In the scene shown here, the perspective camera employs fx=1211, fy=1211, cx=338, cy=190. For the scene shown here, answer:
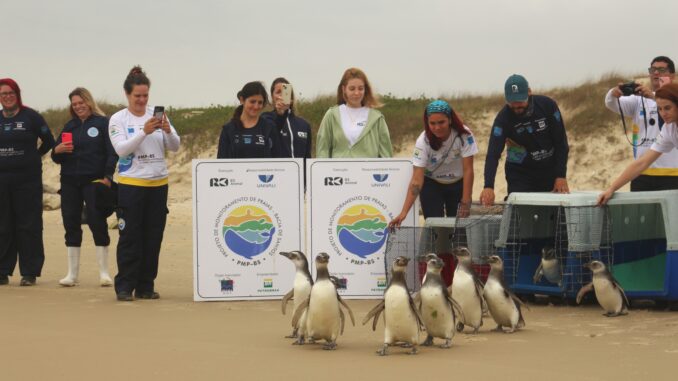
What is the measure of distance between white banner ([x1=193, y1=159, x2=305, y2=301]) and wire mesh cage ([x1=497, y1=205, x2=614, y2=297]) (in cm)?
209

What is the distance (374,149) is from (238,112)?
139 centimetres

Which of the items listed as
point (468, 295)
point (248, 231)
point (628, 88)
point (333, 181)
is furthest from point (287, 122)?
point (468, 295)

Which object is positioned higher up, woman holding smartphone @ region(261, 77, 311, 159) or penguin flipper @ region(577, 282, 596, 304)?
woman holding smartphone @ region(261, 77, 311, 159)

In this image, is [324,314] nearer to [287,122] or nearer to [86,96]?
[287,122]

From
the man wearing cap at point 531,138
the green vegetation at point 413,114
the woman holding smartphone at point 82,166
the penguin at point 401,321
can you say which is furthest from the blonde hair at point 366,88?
the green vegetation at point 413,114

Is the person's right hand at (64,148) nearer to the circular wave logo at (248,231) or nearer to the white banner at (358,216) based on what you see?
the circular wave logo at (248,231)

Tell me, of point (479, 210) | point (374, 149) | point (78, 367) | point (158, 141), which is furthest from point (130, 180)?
point (78, 367)

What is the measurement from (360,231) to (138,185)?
2.13 meters

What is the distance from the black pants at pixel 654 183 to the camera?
10906 millimetres

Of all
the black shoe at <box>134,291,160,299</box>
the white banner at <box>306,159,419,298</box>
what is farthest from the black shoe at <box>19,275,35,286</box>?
the white banner at <box>306,159,419,298</box>

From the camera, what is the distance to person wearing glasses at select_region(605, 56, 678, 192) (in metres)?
10.9

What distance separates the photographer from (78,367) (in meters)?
7.53

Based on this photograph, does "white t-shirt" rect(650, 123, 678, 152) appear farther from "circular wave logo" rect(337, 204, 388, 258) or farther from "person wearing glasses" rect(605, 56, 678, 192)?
"circular wave logo" rect(337, 204, 388, 258)

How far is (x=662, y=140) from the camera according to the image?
33.2 ft
